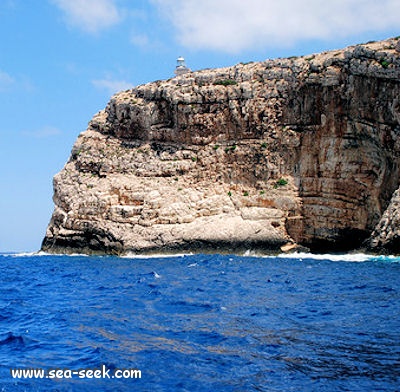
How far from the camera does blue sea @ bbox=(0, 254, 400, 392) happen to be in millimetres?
9383

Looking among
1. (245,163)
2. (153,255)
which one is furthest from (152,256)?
(245,163)

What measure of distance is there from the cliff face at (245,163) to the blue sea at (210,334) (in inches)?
Result: 733

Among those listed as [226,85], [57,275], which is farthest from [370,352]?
[226,85]

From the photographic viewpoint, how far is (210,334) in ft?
41.6

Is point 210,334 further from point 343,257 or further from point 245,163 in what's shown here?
point 245,163

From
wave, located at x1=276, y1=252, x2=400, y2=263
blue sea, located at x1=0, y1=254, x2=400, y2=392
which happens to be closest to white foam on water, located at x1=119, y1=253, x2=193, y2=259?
wave, located at x1=276, y1=252, x2=400, y2=263

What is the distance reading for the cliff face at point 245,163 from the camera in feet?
130

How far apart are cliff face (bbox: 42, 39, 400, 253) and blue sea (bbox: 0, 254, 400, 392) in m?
18.6

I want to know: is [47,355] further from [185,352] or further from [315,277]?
[315,277]

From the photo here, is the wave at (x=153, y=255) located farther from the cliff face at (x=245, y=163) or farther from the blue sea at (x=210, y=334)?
Answer: the blue sea at (x=210, y=334)

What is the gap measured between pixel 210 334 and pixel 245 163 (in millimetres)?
35650

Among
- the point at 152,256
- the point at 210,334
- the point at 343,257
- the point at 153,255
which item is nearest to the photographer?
the point at 210,334

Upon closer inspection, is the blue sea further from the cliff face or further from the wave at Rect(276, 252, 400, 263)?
the cliff face

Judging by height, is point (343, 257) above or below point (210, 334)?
above
